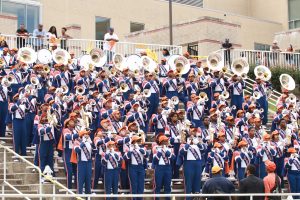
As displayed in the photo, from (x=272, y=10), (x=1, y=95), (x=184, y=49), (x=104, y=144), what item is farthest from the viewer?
(x=272, y=10)

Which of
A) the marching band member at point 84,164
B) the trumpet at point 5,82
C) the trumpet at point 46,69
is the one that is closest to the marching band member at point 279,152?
the marching band member at point 84,164

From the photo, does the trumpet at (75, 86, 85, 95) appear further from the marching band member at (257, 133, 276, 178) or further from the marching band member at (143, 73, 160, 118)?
the marching band member at (257, 133, 276, 178)

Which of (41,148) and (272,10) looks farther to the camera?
(272,10)

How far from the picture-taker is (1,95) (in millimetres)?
20281

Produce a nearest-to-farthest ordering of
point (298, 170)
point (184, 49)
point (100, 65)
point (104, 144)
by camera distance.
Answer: point (104, 144), point (298, 170), point (100, 65), point (184, 49)

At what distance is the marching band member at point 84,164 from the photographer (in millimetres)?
17422

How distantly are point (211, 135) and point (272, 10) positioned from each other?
22.9m

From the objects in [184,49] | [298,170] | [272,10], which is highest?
[272,10]

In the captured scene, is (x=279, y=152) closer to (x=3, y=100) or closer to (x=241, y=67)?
(x=241, y=67)

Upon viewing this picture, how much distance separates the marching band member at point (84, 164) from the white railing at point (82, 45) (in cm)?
846

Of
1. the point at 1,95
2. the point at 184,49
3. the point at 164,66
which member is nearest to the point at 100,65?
the point at 164,66

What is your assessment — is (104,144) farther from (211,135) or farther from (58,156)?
(211,135)

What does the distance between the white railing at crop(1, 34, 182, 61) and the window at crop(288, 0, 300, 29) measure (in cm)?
1313

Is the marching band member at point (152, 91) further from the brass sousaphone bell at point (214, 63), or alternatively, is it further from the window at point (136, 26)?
the window at point (136, 26)
